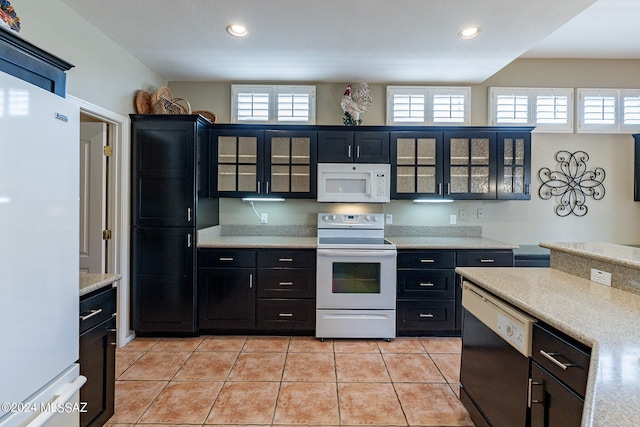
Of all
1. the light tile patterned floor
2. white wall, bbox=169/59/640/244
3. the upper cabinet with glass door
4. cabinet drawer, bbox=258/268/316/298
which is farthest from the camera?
white wall, bbox=169/59/640/244

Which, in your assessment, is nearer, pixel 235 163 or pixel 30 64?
pixel 30 64

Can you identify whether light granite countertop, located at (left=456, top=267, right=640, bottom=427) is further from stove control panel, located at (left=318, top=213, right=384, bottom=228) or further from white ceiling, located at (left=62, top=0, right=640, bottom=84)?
white ceiling, located at (left=62, top=0, right=640, bottom=84)

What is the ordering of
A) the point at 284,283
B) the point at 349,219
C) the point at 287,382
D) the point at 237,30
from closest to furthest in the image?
the point at 287,382, the point at 237,30, the point at 284,283, the point at 349,219

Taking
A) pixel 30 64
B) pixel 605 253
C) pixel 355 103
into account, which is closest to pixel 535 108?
pixel 355 103

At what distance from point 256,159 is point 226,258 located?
1.06m

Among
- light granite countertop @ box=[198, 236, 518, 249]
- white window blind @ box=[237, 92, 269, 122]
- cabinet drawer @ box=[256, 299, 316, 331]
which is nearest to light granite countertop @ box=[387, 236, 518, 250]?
light granite countertop @ box=[198, 236, 518, 249]

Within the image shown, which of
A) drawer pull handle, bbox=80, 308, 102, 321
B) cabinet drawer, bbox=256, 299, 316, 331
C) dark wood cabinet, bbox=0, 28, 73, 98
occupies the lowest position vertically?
cabinet drawer, bbox=256, 299, 316, 331

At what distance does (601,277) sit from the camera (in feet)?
5.26

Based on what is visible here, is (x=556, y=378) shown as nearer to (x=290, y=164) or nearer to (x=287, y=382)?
(x=287, y=382)

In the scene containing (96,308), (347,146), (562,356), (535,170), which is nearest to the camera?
(562,356)

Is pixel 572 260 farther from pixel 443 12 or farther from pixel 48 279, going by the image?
pixel 48 279

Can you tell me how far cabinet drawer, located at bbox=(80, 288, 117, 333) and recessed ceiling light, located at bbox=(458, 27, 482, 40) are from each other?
3063mm

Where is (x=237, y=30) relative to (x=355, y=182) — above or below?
above

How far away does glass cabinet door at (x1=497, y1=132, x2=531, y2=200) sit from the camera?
3.27 meters
